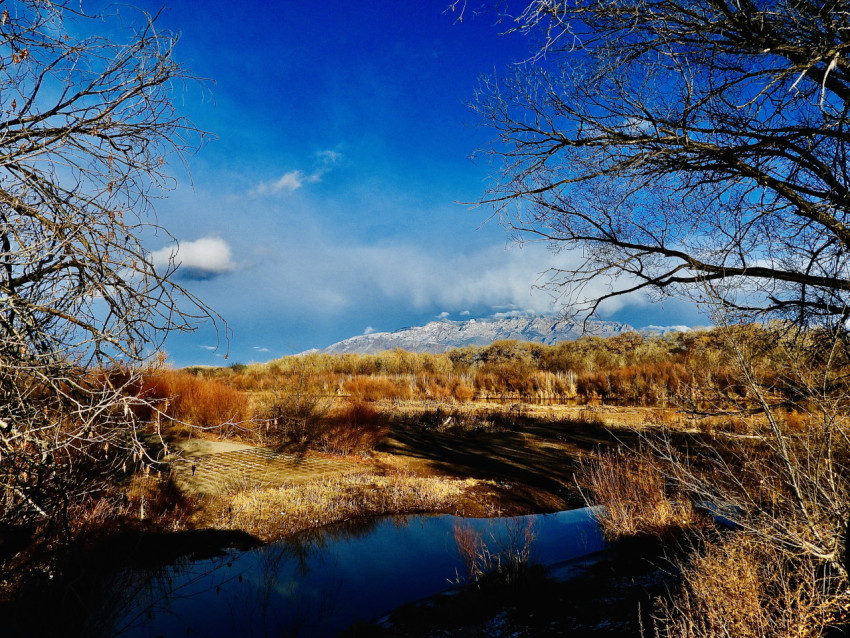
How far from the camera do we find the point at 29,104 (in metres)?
2.38

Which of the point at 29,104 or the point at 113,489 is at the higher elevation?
the point at 29,104

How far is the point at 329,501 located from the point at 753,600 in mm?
5830

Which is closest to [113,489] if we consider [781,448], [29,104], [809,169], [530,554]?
[29,104]

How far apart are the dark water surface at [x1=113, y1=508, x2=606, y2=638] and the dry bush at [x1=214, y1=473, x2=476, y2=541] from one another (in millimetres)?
330

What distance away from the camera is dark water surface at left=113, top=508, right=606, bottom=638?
4.32m

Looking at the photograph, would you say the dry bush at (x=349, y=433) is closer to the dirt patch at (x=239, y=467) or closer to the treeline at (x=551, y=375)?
the dirt patch at (x=239, y=467)

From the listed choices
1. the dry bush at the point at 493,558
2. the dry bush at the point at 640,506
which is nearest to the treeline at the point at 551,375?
the dry bush at the point at 640,506

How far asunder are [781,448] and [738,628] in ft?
4.46

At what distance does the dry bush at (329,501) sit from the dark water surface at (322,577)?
0.33 meters

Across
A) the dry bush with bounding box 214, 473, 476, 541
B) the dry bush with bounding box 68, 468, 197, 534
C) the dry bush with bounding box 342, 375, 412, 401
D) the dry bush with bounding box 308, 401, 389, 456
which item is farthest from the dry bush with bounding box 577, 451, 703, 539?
the dry bush with bounding box 342, 375, 412, 401

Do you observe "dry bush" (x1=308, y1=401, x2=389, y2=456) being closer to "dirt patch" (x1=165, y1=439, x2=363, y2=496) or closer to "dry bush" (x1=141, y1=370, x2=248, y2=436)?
"dirt patch" (x1=165, y1=439, x2=363, y2=496)

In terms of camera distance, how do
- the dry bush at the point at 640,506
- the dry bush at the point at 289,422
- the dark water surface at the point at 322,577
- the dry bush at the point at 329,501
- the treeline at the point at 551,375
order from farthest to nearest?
1. the treeline at the point at 551,375
2. the dry bush at the point at 289,422
3. the dry bush at the point at 329,501
4. the dry bush at the point at 640,506
5. the dark water surface at the point at 322,577

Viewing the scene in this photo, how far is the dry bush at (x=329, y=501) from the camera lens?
6.39 meters

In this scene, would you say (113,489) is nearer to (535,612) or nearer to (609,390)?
(535,612)
